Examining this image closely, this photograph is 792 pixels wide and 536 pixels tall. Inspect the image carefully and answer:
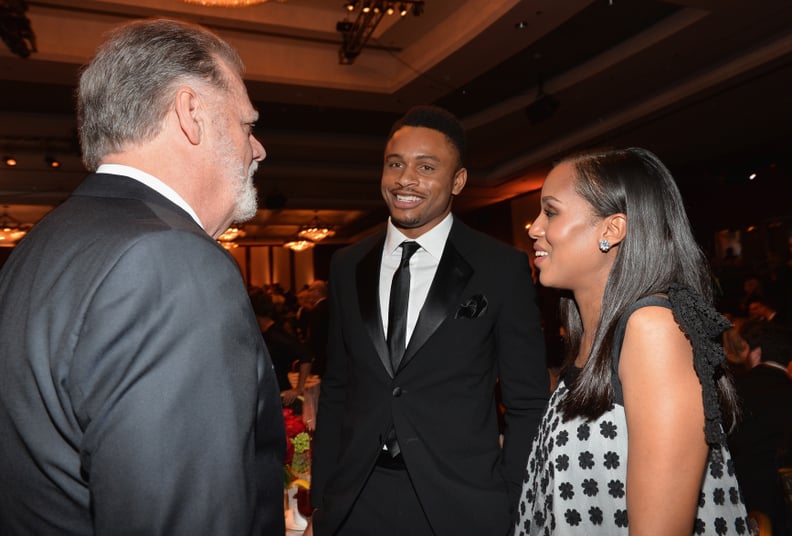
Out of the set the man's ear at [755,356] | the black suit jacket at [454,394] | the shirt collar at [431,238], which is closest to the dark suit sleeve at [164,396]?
the black suit jacket at [454,394]

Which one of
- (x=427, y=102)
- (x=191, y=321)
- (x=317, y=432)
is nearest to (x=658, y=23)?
(x=427, y=102)

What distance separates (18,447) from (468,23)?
665 centimetres

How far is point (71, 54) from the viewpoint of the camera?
22.0ft

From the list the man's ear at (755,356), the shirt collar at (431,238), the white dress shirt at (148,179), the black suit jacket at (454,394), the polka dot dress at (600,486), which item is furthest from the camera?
the man's ear at (755,356)

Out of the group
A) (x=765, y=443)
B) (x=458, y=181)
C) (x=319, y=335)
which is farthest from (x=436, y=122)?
(x=319, y=335)

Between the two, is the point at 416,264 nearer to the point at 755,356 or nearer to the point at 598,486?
the point at 598,486

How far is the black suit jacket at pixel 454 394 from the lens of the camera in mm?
1813

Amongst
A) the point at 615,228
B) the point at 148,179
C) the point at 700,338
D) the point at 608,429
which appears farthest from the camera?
the point at 615,228

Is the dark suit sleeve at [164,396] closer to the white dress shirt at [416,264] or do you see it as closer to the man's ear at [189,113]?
the man's ear at [189,113]

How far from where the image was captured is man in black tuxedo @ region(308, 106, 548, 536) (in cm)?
183

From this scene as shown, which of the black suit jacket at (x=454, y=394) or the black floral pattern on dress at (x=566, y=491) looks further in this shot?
the black suit jacket at (x=454, y=394)

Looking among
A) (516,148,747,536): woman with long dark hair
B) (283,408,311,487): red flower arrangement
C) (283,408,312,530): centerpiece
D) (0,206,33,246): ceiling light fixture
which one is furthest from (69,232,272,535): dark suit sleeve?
(0,206,33,246): ceiling light fixture

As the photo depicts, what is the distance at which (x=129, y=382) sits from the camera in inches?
30.2

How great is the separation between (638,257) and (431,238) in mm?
761
